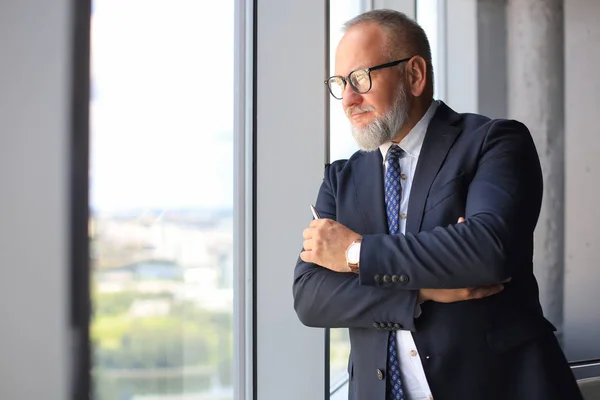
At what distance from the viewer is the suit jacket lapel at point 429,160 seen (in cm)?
139

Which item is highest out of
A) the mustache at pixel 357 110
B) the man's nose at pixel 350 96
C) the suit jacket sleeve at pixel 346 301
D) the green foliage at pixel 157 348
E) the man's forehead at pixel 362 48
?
the man's forehead at pixel 362 48

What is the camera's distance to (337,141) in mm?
2158

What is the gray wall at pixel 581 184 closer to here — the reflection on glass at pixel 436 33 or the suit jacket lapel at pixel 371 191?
the reflection on glass at pixel 436 33

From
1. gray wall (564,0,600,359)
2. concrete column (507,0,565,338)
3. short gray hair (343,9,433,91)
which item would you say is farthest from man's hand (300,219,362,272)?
gray wall (564,0,600,359)

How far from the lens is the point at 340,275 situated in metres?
1.39

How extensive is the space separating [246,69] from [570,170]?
214cm

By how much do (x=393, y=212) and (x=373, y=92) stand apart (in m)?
0.34

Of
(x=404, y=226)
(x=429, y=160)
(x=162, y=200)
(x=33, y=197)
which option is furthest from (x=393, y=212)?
(x=33, y=197)

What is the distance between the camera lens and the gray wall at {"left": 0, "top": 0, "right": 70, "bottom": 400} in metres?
1.21

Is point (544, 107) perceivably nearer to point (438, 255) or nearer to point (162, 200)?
point (438, 255)

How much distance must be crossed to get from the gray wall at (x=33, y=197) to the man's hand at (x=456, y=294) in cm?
87

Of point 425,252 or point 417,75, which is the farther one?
point 417,75

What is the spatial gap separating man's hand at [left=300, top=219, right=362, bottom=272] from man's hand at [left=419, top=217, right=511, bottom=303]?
0.20 m

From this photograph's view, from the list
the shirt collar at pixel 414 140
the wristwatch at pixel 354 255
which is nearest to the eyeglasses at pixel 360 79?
the shirt collar at pixel 414 140
